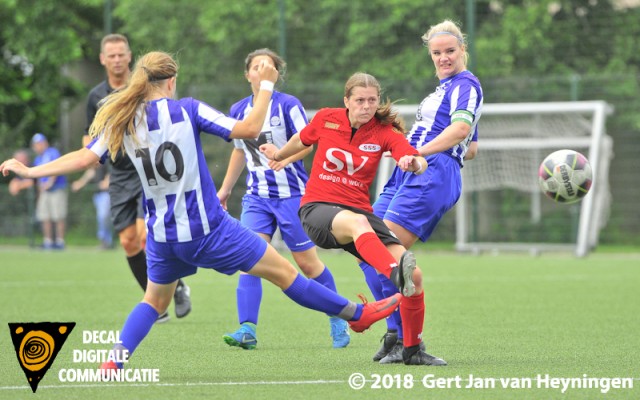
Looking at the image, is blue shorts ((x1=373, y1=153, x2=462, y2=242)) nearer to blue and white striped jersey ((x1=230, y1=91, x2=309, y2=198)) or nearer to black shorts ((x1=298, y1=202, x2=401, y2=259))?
black shorts ((x1=298, y1=202, x2=401, y2=259))

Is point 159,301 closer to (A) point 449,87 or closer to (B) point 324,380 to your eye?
(B) point 324,380

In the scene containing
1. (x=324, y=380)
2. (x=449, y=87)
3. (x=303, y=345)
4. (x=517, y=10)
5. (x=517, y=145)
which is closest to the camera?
(x=324, y=380)

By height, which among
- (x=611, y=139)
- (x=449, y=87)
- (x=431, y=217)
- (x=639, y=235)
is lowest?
(x=639, y=235)

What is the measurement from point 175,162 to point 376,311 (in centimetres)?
136

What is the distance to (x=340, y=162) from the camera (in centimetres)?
639

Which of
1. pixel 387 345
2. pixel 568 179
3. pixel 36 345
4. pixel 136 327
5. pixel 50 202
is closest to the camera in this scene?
pixel 36 345

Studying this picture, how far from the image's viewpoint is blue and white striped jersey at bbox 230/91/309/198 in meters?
7.73

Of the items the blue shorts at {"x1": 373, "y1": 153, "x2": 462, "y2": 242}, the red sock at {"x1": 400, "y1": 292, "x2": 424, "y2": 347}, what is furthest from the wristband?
the red sock at {"x1": 400, "y1": 292, "x2": 424, "y2": 347}

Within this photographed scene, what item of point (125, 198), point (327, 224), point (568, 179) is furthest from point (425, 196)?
point (125, 198)

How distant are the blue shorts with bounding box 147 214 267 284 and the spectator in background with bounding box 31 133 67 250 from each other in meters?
14.5

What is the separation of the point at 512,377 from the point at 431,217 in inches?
48.6

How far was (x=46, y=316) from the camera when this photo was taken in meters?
9.14

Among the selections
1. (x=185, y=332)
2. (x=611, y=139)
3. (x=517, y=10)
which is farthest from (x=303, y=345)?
(x=517, y=10)

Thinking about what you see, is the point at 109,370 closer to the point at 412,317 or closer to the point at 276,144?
the point at 412,317
